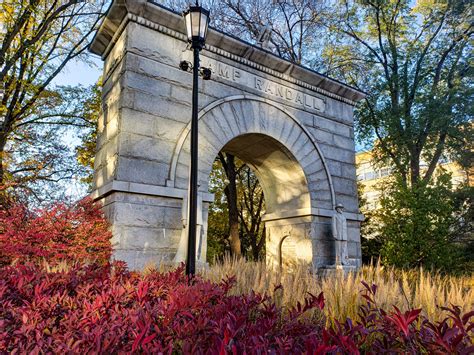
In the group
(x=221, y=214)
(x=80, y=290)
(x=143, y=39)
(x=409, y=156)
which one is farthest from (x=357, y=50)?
(x=80, y=290)

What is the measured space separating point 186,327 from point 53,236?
5025mm

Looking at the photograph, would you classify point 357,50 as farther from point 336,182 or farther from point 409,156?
point 336,182

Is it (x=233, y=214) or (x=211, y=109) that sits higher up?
(x=211, y=109)

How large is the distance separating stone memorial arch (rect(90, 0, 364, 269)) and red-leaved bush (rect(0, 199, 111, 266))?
→ 39 centimetres

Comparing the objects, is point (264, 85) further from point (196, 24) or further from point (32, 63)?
point (32, 63)

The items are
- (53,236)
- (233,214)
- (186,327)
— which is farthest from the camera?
(233,214)

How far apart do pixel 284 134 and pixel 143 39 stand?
13.4 feet

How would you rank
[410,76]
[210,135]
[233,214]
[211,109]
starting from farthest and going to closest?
[410,76], [233,214], [211,109], [210,135]

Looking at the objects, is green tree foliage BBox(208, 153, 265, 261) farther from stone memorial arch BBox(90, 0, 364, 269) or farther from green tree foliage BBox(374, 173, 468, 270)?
stone memorial arch BBox(90, 0, 364, 269)

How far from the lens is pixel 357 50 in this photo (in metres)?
19.9

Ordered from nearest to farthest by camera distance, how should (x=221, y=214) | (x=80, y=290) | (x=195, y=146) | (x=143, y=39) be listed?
(x=80, y=290), (x=195, y=146), (x=143, y=39), (x=221, y=214)

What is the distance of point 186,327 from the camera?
183 cm

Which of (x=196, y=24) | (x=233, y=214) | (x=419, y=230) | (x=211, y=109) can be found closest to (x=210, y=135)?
(x=211, y=109)

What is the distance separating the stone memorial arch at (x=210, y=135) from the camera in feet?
22.9
